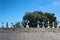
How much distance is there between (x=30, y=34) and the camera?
9.01 metres

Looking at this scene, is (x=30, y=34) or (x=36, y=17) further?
(x=36, y=17)

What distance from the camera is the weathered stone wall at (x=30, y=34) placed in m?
8.80

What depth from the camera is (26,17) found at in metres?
20.5

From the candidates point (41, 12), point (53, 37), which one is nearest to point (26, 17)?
point (41, 12)

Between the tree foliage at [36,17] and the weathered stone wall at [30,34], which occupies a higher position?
the tree foliage at [36,17]

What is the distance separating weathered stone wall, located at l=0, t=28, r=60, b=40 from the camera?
28.9 feet

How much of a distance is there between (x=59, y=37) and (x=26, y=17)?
11.3m

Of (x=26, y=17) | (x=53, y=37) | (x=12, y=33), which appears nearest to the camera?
(x=12, y=33)

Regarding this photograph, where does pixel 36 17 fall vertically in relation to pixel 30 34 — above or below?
above

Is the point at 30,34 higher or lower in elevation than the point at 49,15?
lower

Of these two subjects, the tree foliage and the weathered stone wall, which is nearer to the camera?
the weathered stone wall

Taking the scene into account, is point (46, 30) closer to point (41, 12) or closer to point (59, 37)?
point (59, 37)

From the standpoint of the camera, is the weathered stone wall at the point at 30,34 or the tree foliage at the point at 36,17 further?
the tree foliage at the point at 36,17

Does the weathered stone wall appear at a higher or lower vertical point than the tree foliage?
lower
